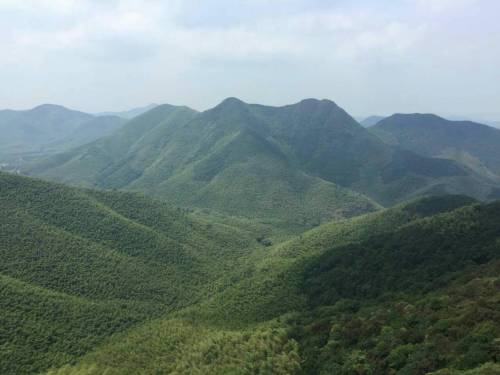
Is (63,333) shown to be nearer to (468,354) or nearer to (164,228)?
(164,228)

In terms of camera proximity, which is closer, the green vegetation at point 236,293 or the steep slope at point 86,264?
the green vegetation at point 236,293

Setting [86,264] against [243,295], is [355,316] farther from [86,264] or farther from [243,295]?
[86,264]

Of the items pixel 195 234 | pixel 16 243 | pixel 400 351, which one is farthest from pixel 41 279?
pixel 400 351

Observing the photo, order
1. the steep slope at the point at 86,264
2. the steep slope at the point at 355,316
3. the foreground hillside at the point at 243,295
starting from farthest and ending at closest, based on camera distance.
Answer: the steep slope at the point at 86,264 → the foreground hillside at the point at 243,295 → the steep slope at the point at 355,316

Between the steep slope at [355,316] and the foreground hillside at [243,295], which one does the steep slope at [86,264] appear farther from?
the steep slope at [355,316]

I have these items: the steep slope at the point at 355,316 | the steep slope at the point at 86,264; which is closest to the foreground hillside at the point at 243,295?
the steep slope at the point at 355,316

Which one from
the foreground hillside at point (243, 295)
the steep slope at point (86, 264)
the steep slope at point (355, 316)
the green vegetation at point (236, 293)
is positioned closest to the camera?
the steep slope at point (355, 316)

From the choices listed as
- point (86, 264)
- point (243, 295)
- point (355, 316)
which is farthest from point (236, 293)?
point (86, 264)
